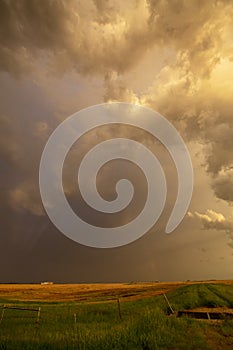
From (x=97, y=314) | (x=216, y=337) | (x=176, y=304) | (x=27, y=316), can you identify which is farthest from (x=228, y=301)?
(x=27, y=316)

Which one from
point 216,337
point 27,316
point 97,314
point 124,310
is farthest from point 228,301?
point 27,316

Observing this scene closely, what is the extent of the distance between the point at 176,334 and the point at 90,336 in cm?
686

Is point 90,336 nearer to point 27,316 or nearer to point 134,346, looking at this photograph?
point 134,346

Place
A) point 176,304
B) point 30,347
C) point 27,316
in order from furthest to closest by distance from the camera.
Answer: point 176,304 → point 27,316 → point 30,347

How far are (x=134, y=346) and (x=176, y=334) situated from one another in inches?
188

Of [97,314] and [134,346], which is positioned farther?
[97,314]

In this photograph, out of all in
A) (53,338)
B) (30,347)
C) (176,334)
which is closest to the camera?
(30,347)

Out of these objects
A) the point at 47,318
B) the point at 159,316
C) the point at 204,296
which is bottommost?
the point at 159,316

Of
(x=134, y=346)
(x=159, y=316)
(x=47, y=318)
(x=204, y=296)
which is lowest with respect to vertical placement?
(x=134, y=346)

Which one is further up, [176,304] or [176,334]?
[176,304]

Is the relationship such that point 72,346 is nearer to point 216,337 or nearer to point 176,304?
point 216,337

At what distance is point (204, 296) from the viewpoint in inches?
1971

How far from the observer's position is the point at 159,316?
3052 cm

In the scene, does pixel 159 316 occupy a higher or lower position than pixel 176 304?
lower
